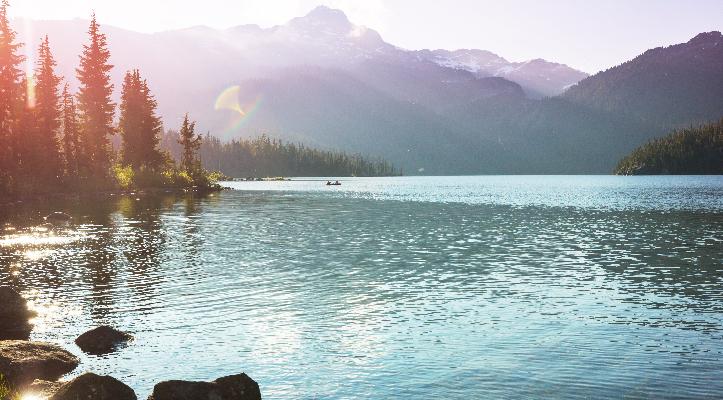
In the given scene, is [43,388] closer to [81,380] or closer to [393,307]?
[81,380]

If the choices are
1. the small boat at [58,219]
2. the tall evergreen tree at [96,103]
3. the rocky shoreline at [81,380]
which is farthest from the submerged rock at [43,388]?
the tall evergreen tree at [96,103]

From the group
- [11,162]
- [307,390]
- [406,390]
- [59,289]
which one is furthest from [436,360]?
[11,162]

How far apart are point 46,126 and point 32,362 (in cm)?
9669

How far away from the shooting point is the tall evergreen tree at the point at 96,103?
4648 inches

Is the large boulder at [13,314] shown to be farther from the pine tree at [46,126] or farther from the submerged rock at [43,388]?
the pine tree at [46,126]

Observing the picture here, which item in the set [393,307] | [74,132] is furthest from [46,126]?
[393,307]

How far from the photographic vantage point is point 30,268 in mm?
39500

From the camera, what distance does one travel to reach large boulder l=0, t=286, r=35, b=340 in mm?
25484

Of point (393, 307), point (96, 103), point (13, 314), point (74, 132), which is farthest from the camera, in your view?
point (96, 103)

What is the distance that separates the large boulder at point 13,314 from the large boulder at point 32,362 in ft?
18.2

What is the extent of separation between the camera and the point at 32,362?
1903 centimetres

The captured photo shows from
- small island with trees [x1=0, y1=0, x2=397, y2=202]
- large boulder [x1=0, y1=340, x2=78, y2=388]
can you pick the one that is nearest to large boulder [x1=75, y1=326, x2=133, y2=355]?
large boulder [x1=0, y1=340, x2=78, y2=388]

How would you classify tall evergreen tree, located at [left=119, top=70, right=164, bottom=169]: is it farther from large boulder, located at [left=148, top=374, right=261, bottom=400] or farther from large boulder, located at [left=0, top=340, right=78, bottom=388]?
large boulder, located at [left=148, top=374, right=261, bottom=400]

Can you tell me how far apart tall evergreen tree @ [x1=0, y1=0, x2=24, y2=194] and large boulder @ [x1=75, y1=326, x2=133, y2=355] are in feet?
272
